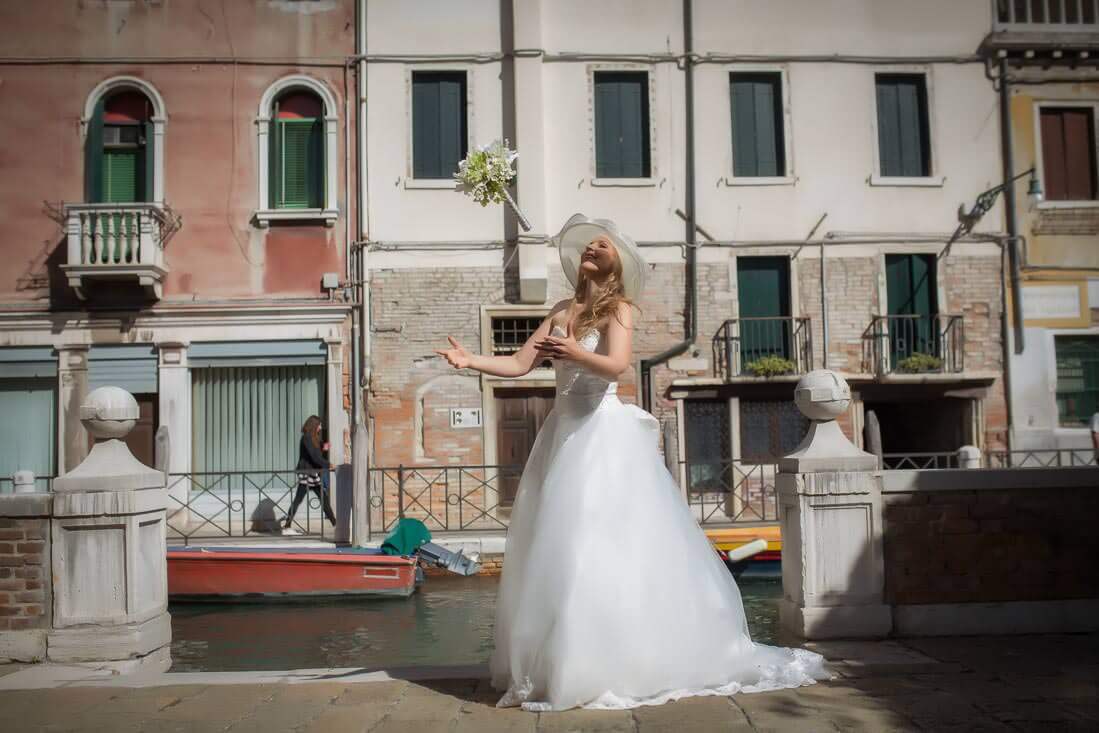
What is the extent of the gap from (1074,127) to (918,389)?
4.86 meters

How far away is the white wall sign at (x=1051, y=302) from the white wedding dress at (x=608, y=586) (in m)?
12.4

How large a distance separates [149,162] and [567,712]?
12.8 m

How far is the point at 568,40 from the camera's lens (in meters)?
14.3

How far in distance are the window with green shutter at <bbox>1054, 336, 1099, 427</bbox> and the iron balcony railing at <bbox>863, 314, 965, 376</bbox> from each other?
5.43ft

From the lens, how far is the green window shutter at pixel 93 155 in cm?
1389

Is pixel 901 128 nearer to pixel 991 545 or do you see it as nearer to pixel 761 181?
pixel 761 181

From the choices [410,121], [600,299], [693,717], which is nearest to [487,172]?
[600,299]

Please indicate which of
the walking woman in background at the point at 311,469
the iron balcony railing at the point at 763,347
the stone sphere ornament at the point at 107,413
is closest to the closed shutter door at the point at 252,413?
the walking woman in background at the point at 311,469

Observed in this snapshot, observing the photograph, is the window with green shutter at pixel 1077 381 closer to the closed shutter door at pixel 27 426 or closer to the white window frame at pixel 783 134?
the white window frame at pixel 783 134

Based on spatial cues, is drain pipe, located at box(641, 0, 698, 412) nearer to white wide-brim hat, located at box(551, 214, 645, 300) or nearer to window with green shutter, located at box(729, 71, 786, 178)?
window with green shutter, located at box(729, 71, 786, 178)

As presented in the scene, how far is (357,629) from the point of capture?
8.16m

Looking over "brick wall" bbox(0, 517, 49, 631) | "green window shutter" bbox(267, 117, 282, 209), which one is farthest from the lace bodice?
"green window shutter" bbox(267, 117, 282, 209)

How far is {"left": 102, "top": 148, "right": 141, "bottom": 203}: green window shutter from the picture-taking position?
1417 cm

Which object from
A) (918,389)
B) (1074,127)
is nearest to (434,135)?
(918,389)
